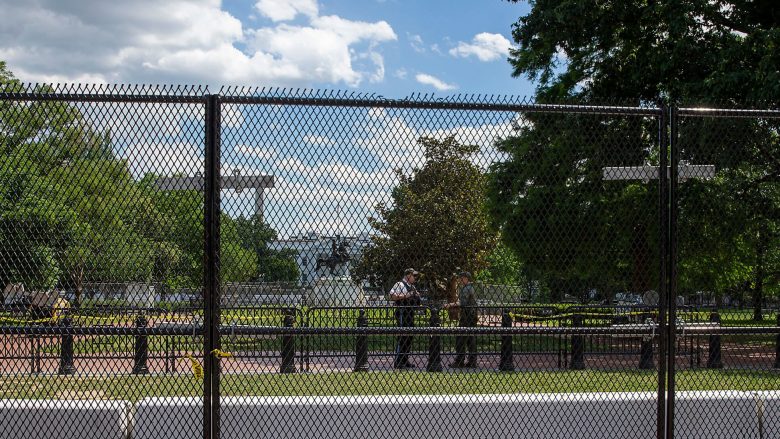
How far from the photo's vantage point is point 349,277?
17.9 feet

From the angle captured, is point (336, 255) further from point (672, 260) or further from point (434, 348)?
point (672, 260)

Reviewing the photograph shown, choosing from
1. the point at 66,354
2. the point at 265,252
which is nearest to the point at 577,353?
the point at 265,252

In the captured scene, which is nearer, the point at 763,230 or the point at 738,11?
the point at 763,230

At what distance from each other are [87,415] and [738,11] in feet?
53.3

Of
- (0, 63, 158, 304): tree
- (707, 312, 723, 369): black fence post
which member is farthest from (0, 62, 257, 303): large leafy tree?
(707, 312, 723, 369): black fence post

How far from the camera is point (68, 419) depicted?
5887 mm

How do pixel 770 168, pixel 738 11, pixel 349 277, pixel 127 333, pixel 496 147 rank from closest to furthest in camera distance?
1. pixel 127 333
2. pixel 349 277
3. pixel 496 147
4. pixel 770 168
5. pixel 738 11

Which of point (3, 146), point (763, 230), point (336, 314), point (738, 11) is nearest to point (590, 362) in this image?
point (763, 230)

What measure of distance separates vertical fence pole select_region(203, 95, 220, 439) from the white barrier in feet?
3.69

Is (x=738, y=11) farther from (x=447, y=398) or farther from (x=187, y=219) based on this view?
(x=187, y=219)

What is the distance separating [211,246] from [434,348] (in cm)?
248

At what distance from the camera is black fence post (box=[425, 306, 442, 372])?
18.3ft

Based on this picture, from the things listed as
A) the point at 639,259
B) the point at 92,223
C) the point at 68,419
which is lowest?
the point at 68,419

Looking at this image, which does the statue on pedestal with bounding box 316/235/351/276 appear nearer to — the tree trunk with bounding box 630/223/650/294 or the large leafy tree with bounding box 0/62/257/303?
the large leafy tree with bounding box 0/62/257/303
